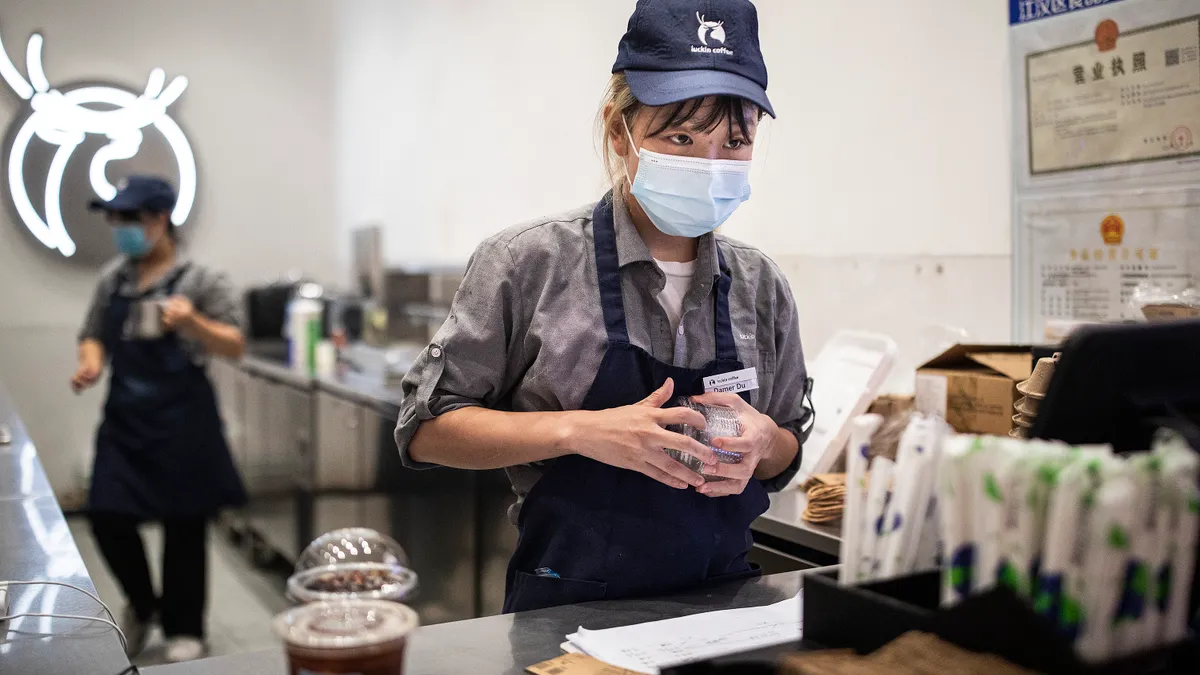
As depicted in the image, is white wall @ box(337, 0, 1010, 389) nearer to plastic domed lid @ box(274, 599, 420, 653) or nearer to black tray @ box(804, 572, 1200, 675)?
black tray @ box(804, 572, 1200, 675)

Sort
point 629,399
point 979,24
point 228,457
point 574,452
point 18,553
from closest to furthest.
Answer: point 574,452, point 629,399, point 18,553, point 979,24, point 228,457

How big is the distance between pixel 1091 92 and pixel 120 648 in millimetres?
2248

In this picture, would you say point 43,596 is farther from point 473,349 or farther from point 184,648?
point 184,648

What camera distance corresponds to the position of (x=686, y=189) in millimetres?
1648

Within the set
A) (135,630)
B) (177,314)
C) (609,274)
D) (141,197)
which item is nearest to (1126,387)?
(609,274)

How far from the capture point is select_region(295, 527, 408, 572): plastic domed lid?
1.04m

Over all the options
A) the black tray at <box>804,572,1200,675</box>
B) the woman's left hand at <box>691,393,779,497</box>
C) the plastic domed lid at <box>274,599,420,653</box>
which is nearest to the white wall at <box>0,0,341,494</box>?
the woman's left hand at <box>691,393,779,497</box>

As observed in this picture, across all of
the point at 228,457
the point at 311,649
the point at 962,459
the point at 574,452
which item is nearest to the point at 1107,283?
the point at 574,452

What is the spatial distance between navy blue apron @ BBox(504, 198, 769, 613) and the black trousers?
307 centimetres

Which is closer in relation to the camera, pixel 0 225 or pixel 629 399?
pixel 629 399

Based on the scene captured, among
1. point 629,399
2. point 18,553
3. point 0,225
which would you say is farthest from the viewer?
point 0,225

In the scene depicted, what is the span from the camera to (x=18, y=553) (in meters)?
1.85

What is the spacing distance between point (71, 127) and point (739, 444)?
607cm

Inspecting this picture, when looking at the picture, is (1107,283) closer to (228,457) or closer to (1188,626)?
(1188,626)
